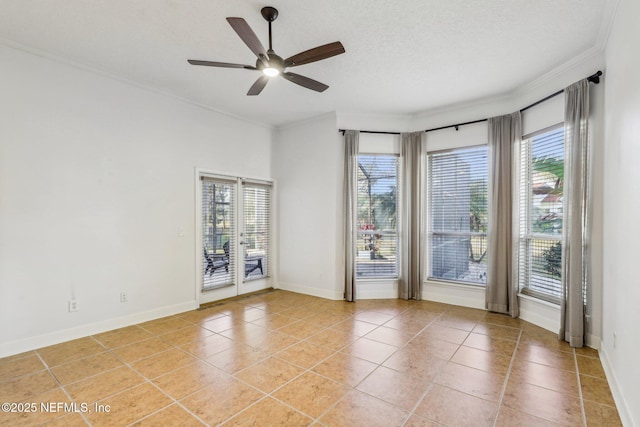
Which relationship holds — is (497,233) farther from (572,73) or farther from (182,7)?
(182,7)

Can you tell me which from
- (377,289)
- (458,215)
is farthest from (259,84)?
(377,289)

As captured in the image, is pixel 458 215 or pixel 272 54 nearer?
pixel 272 54

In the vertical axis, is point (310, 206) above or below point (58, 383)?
above

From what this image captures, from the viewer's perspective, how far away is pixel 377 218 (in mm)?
5312

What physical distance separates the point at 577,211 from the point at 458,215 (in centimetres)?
174

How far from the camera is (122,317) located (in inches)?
152

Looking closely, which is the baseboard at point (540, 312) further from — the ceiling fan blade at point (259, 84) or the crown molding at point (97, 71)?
the crown molding at point (97, 71)

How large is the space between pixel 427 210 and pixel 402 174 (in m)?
0.72

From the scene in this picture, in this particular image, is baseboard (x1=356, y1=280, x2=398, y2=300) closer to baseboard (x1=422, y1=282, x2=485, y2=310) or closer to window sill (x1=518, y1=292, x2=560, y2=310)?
Result: baseboard (x1=422, y1=282, x2=485, y2=310)

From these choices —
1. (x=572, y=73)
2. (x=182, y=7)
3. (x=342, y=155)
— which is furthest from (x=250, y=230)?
(x=572, y=73)

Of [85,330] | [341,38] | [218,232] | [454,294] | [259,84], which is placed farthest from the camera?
[218,232]

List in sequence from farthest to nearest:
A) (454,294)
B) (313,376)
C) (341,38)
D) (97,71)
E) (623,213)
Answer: (454,294) < (97,71) < (341,38) < (313,376) < (623,213)

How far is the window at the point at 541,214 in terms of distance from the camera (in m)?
3.76

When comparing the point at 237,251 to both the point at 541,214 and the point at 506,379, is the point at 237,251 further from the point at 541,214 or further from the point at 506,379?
the point at 541,214
